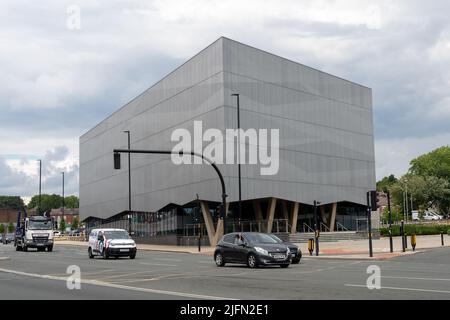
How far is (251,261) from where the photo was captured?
25281mm

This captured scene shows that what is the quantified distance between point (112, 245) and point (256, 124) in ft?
82.9

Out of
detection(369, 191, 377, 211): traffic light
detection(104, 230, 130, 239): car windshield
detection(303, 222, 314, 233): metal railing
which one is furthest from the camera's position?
detection(303, 222, 314, 233): metal railing

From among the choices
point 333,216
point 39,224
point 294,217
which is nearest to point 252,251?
point 39,224

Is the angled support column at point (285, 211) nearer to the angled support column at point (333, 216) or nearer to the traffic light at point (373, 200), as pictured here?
the angled support column at point (333, 216)

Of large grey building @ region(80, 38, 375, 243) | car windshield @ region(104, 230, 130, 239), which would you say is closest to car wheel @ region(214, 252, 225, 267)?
car windshield @ region(104, 230, 130, 239)

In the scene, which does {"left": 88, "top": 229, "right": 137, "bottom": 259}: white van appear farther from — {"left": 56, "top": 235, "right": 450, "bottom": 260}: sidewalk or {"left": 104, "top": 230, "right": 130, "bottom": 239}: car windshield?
{"left": 56, "top": 235, "right": 450, "bottom": 260}: sidewalk

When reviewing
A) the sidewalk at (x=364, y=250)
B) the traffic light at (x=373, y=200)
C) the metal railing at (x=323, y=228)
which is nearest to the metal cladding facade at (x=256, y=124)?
the metal railing at (x=323, y=228)

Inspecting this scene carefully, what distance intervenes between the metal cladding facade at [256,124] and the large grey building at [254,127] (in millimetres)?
97

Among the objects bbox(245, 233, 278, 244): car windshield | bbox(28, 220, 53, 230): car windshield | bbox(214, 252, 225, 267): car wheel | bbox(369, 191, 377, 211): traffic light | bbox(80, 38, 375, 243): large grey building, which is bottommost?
bbox(214, 252, 225, 267): car wheel

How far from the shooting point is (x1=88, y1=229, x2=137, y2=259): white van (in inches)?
1390

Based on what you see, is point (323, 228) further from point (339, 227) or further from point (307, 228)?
point (339, 227)

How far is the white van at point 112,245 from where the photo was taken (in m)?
35.3

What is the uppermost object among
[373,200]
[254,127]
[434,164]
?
[434,164]
